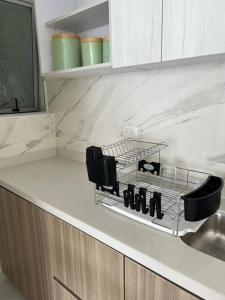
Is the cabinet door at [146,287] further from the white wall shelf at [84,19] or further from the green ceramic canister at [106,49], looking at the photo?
the white wall shelf at [84,19]

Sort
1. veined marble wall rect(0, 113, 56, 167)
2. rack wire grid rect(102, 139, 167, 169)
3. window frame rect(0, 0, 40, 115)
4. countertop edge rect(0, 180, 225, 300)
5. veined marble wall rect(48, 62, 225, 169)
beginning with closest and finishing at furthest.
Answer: countertop edge rect(0, 180, 225, 300), veined marble wall rect(48, 62, 225, 169), rack wire grid rect(102, 139, 167, 169), veined marble wall rect(0, 113, 56, 167), window frame rect(0, 0, 40, 115)

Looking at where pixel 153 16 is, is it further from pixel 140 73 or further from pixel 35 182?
pixel 35 182

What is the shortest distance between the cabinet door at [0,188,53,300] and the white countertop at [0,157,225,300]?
89 mm

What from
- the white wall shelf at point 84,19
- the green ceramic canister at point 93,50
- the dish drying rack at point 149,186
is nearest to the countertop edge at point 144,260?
the dish drying rack at point 149,186

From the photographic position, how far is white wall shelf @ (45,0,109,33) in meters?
1.24

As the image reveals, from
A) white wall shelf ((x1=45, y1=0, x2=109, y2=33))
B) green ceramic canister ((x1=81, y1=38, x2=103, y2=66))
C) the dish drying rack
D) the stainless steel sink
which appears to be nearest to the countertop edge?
the dish drying rack

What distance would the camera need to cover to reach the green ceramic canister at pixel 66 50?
143 centimetres

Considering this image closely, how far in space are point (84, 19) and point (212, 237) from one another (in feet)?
4.52

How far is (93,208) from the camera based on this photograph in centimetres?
109

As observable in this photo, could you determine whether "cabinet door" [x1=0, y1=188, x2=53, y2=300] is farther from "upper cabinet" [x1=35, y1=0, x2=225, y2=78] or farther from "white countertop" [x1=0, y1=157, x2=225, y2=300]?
"upper cabinet" [x1=35, y1=0, x2=225, y2=78]

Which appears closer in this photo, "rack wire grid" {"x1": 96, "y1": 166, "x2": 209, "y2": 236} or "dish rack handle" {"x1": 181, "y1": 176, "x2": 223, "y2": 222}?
"dish rack handle" {"x1": 181, "y1": 176, "x2": 223, "y2": 222}

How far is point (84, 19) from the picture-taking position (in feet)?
4.68

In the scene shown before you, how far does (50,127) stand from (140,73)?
2.94ft

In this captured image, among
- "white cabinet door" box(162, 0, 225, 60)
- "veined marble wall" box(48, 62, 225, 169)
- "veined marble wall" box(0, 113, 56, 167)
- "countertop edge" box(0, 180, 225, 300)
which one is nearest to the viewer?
"countertop edge" box(0, 180, 225, 300)
